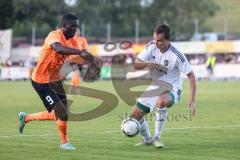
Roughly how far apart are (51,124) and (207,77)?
124ft

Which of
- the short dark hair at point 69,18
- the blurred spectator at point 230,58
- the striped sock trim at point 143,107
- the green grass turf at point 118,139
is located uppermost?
the short dark hair at point 69,18

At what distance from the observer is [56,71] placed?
1366cm

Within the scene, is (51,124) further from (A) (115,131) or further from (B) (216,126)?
(B) (216,126)

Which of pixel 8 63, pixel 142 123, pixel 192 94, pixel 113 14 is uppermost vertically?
pixel 192 94

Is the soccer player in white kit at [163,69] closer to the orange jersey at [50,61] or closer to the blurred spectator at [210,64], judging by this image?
the orange jersey at [50,61]

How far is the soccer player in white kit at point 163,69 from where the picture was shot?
43.2 feet

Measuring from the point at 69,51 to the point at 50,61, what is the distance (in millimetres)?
884

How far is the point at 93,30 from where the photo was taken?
82.2 metres

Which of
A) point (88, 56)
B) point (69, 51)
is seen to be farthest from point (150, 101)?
point (69, 51)

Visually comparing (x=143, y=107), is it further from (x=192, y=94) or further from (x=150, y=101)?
(x=192, y=94)

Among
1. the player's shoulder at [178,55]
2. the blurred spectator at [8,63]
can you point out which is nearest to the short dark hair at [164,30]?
the player's shoulder at [178,55]

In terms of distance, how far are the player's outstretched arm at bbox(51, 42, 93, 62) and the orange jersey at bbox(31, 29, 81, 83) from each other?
28 cm

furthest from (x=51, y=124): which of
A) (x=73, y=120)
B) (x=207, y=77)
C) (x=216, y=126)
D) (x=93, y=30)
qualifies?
(x=93, y=30)

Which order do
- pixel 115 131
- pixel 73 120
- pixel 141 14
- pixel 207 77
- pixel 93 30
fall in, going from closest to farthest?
1. pixel 115 131
2. pixel 73 120
3. pixel 207 77
4. pixel 93 30
5. pixel 141 14
